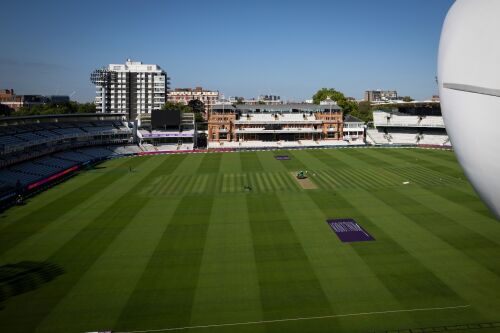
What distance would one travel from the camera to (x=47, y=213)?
3559 cm

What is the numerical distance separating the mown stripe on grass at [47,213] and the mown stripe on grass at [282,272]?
697 inches

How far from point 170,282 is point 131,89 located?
143 meters

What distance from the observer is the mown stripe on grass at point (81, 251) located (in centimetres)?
1878

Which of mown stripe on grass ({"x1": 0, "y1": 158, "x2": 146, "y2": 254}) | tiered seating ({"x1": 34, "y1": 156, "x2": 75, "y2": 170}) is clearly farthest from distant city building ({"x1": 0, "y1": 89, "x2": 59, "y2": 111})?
mown stripe on grass ({"x1": 0, "y1": 158, "x2": 146, "y2": 254})

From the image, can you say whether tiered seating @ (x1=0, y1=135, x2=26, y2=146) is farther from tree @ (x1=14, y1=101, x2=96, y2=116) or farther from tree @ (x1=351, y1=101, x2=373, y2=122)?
tree @ (x1=351, y1=101, x2=373, y2=122)

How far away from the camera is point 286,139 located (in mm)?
92625

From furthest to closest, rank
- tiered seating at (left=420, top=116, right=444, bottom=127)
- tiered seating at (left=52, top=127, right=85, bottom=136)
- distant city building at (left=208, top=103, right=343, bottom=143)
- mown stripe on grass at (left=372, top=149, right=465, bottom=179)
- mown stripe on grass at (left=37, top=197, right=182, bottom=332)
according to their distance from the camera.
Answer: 1. distant city building at (left=208, top=103, right=343, bottom=143)
2. tiered seating at (left=420, top=116, right=444, bottom=127)
3. tiered seating at (left=52, top=127, right=85, bottom=136)
4. mown stripe on grass at (left=372, top=149, right=465, bottom=179)
5. mown stripe on grass at (left=37, top=197, right=182, bottom=332)

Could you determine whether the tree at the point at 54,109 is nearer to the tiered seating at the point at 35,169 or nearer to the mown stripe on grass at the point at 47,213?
the tiered seating at the point at 35,169

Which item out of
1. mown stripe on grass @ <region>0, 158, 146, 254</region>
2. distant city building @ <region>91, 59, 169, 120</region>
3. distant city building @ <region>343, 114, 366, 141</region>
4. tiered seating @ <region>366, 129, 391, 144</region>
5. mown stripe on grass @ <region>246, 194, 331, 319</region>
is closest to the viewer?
mown stripe on grass @ <region>246, 194, 331, 319</region>

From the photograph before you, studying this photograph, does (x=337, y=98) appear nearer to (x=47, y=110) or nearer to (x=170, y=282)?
(x=47, y=110)

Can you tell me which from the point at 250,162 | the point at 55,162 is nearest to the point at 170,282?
the point at 250,162

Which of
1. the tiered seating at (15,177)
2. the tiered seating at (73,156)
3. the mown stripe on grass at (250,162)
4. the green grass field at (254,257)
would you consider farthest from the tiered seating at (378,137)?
the tiered seating at (15,177)

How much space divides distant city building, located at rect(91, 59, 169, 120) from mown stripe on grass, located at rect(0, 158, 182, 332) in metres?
117

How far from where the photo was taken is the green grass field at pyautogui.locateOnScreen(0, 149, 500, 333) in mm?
17828
